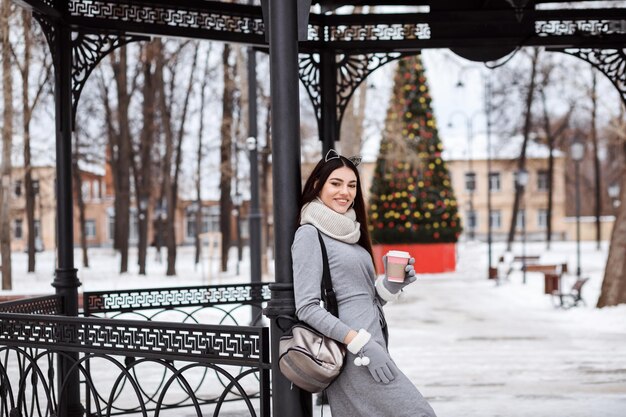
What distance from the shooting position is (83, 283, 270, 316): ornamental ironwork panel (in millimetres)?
8516

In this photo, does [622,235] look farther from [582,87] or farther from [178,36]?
[582,87]

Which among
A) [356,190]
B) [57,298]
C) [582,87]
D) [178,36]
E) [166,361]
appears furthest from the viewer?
[582,87]

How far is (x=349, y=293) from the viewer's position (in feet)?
15.1

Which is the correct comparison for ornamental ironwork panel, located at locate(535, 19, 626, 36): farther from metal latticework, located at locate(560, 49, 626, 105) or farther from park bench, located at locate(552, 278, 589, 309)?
park bench, located at locate(552, 278, 589, 309)

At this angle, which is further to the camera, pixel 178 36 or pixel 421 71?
pixel 421 71

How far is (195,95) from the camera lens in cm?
3759

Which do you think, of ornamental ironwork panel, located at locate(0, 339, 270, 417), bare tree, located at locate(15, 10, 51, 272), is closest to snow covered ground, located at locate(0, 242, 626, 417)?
ornamental ironwork panel, located at locate(0, 339, 270, 417)

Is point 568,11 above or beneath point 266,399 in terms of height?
above

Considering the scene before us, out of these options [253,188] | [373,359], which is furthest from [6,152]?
[373,359]

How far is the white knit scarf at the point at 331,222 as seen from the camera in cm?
463

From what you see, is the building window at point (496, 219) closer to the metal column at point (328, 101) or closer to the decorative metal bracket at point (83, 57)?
the metal column at point (328, 101)

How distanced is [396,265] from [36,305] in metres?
4.03

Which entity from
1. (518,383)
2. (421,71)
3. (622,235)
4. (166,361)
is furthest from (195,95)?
(166,361)

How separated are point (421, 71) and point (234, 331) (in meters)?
30.7
